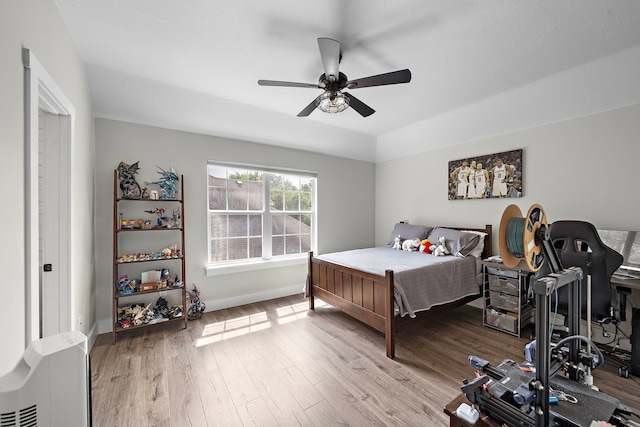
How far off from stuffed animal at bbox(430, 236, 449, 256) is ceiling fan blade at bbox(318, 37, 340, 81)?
2382 mm

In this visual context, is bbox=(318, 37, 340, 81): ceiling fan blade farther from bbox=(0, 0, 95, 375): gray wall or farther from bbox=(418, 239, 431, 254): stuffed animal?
bbox=(418, 239, 431, 254): stuffed animal

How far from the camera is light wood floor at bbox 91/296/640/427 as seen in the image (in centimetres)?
167

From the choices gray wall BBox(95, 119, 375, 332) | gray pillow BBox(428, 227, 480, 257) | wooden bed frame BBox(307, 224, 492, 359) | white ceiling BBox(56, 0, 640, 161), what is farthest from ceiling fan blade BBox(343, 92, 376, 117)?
gray pillow BBox(428, 227, 480, 257)

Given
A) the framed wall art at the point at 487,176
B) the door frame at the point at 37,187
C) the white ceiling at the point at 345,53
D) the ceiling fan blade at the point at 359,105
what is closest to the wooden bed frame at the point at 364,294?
the framed wall art at the point at 487,176

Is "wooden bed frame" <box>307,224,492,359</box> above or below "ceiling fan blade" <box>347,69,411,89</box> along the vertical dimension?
below

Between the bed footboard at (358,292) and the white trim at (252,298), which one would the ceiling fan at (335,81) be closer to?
the bed footboard at (358,292)

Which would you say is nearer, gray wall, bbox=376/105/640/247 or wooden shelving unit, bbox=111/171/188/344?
gray wall, bbox=376/105/640/247

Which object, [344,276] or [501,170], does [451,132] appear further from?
[344,276]

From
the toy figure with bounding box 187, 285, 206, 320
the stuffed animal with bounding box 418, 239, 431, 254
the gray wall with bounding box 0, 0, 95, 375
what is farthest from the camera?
the stuffed animal with bounding box 418, 239, 431, 254

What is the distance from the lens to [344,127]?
393 cm

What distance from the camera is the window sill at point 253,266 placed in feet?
11.0

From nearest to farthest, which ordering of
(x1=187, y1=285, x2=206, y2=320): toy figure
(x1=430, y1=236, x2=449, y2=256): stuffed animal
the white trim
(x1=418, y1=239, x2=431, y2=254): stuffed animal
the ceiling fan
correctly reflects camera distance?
the ceiling fan < (x1=187, y1=285, x2=206, y2=320): toy figure < (x1=430, y1=236, x2=449, y2=256): stuffed animal < the white trim < (x1=418, y1=239, x2=431, y2=254): stuffed animal

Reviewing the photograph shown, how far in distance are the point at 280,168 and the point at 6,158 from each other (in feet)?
9.49

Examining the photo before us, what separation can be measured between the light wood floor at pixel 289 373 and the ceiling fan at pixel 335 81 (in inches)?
87.8
